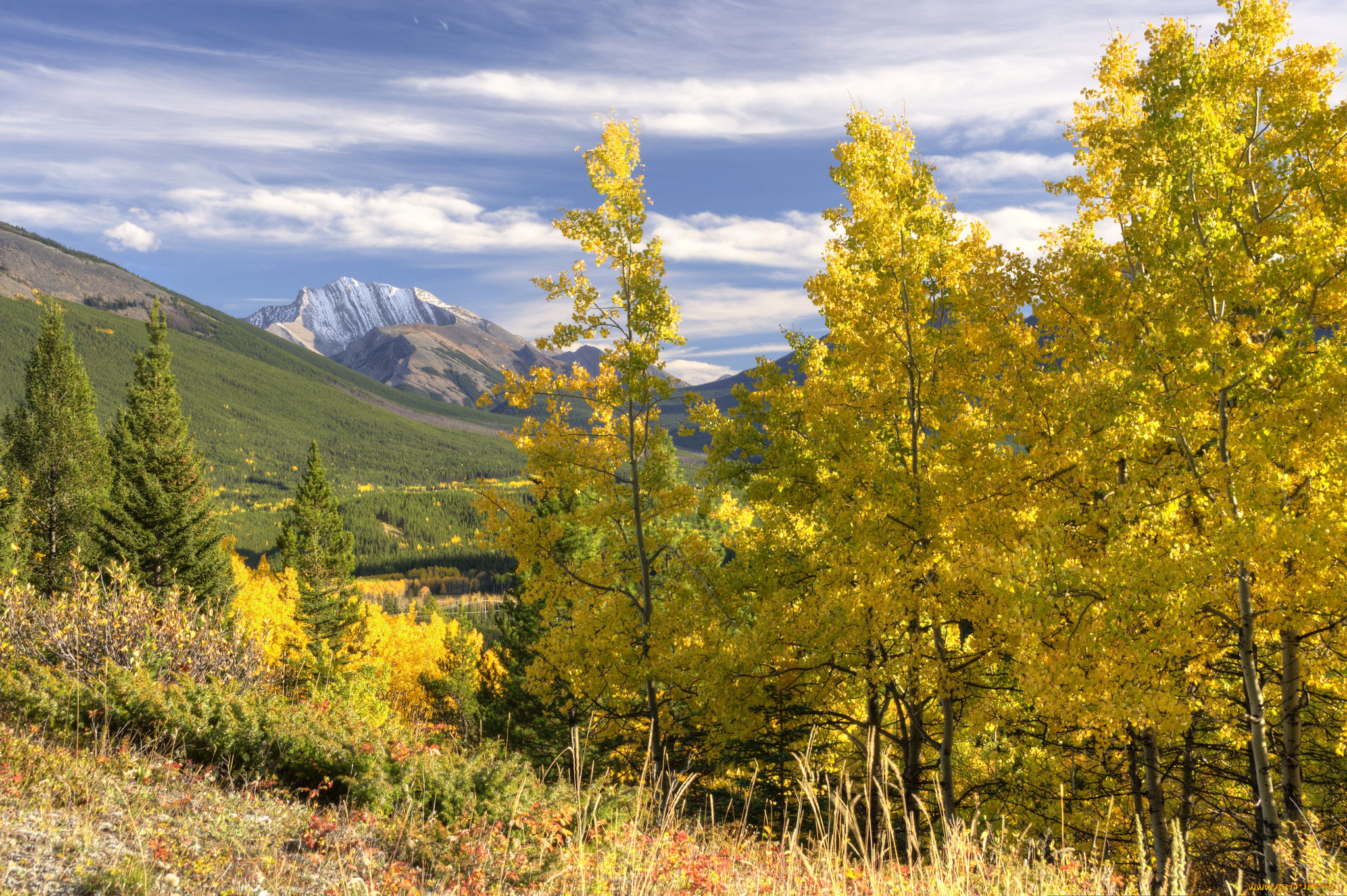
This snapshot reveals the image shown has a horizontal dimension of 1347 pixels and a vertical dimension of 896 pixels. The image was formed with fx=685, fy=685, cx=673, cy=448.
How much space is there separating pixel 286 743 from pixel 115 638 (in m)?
6.02

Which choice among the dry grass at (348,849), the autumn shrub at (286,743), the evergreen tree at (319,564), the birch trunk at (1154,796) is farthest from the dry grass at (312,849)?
the evergreen tree at (319,564)

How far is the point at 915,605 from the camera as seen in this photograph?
9.77m

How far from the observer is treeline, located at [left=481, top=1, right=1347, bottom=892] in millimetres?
7477

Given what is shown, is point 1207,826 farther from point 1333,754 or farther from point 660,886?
point 660,886

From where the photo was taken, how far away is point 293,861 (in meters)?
5.84

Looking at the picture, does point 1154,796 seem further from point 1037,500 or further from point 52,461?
point 52,461

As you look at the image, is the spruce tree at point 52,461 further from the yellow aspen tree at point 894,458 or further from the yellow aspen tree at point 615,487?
the yellow aspen tree at point 894,458

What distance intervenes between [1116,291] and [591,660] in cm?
1035

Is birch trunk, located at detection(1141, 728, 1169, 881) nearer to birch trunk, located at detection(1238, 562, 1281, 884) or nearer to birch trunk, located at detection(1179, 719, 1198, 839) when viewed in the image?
birch trunk, located at detection(1179, 719, 1198, 839)

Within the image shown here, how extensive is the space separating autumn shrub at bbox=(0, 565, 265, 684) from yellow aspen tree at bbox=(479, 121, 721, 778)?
5.32 meters

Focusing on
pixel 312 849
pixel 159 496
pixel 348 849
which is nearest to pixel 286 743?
pixel 312 849

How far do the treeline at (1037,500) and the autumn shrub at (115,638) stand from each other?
5.49m

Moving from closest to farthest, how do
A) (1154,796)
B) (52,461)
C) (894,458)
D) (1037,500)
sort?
(1154,796) < (1037,500) < (894,458) < (52,461)

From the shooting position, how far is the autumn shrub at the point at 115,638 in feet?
37.6
